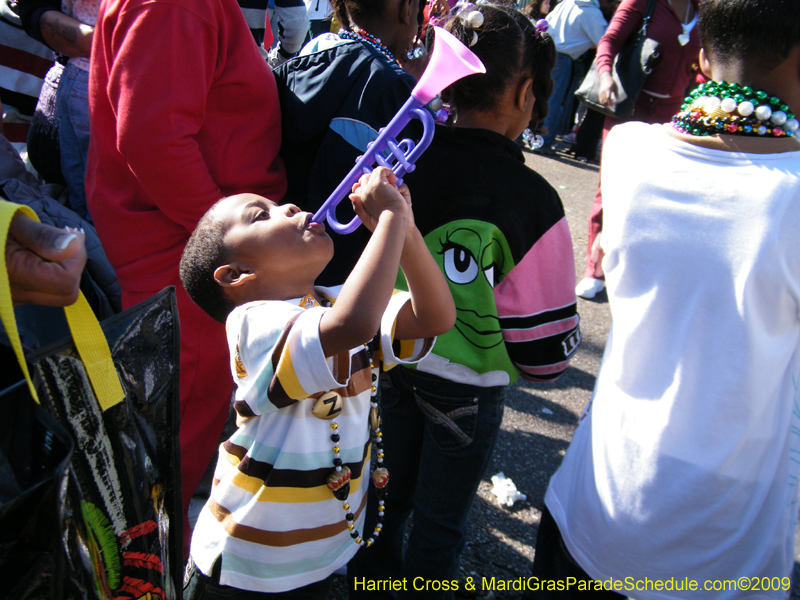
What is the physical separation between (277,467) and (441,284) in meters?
0.55

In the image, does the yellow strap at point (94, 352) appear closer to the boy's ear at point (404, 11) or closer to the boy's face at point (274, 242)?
the boy's face at point (274, 242)

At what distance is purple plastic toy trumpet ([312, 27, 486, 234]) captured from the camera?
127cm

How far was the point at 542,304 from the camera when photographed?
1561 millimetres

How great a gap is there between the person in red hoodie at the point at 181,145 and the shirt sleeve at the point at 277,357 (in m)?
0.67

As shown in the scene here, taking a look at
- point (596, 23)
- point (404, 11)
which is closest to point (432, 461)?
point (404, 11)

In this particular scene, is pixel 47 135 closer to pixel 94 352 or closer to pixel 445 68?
pixel 94 352

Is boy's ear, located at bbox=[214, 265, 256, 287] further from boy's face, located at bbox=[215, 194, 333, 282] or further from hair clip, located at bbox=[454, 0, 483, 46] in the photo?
hair clip, located at bbox=[454, 0, 483, 46]

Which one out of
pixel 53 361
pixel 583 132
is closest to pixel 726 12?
pixel 53 361

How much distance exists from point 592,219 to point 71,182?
3.20 m

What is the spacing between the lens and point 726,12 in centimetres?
129

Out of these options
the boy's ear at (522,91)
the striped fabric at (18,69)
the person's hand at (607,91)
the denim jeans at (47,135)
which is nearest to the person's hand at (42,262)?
the boy's ear at (522,91)

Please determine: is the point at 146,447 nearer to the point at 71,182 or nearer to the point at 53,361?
the point at 53,361

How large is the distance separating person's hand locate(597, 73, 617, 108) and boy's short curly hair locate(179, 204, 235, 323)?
10.3 feet

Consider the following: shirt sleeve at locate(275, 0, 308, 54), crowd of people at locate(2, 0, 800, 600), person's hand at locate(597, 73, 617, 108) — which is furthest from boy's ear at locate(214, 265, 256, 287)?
person's hand at locate(597, 73, 617, 108)
